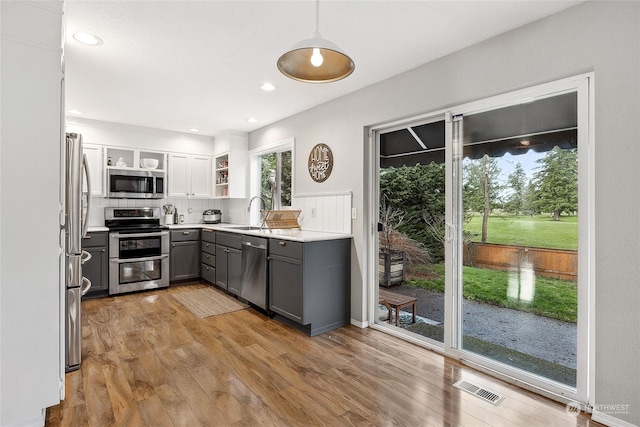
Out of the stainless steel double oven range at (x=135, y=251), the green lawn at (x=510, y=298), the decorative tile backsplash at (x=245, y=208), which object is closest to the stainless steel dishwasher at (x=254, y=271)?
the decorative tile backsplash at (x=245, y=208)

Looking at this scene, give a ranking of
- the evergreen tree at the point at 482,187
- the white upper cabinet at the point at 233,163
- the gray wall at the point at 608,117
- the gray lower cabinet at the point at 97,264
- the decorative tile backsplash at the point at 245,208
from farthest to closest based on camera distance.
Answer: the white upper cabinet at the point at 233,163, the gray lower cabinet at the point at 97,264, the decorative tile backsplash at the point at 245,208, the evergreen tree at the point at 482,187, the gray wall at the point at 608,117

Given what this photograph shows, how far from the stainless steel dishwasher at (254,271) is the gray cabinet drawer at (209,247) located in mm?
999

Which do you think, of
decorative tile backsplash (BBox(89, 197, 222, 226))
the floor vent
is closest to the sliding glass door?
the floor vent

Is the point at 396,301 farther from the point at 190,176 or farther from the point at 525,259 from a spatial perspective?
the point at 190,176

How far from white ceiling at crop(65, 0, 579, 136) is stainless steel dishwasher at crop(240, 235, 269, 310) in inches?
64.5

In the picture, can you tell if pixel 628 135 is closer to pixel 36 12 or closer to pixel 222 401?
pixel 222 401

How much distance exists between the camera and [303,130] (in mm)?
4211

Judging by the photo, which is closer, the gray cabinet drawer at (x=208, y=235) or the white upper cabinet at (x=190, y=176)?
the gray cabinet drawer at (x=208, y=235)

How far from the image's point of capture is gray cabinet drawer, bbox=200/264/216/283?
4.86 meters

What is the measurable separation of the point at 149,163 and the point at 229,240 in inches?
75.4

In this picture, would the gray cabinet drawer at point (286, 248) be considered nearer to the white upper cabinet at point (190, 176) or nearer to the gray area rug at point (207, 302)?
the gray area rug at point (207, 302)

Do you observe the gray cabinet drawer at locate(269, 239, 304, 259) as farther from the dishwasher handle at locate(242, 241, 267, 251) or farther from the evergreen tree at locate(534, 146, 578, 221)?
the evergreen tree at locate(534, 146, 578, 221)

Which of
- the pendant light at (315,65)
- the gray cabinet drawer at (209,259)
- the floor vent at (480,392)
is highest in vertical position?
the pendant light at (315,65)

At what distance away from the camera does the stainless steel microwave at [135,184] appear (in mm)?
4816
